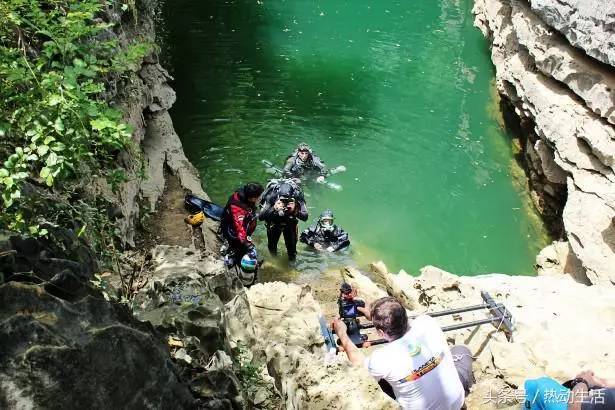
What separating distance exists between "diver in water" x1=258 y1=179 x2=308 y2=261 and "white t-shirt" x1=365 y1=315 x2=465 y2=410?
155 inches

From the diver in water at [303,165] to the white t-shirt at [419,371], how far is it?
21.7 ft

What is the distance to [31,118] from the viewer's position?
3246 millimetres

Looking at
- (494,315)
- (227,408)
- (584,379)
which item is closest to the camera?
(227,408)

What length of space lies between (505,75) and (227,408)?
1209 centimetres

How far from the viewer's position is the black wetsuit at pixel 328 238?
27.6 ft

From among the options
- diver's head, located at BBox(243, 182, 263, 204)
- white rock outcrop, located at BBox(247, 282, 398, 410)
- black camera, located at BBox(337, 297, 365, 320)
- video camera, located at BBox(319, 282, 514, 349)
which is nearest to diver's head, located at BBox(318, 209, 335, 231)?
diver's head, located at BBox(243, 182, 263, 204)

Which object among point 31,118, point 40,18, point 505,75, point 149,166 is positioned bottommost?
point 149,166

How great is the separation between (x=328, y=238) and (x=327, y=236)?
0.13 ft

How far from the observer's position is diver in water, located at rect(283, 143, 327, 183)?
982cm

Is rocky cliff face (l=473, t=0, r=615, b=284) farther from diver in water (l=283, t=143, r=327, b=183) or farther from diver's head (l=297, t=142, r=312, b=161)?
diver's head (l=297, t=142, r=312, b=161)

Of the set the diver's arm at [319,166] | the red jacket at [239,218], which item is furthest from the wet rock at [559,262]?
the red jacket at [239,218]

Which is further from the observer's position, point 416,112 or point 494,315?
point 416,112

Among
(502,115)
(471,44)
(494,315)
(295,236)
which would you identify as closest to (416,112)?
(502,115)

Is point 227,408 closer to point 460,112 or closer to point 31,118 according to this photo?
point 31,118
